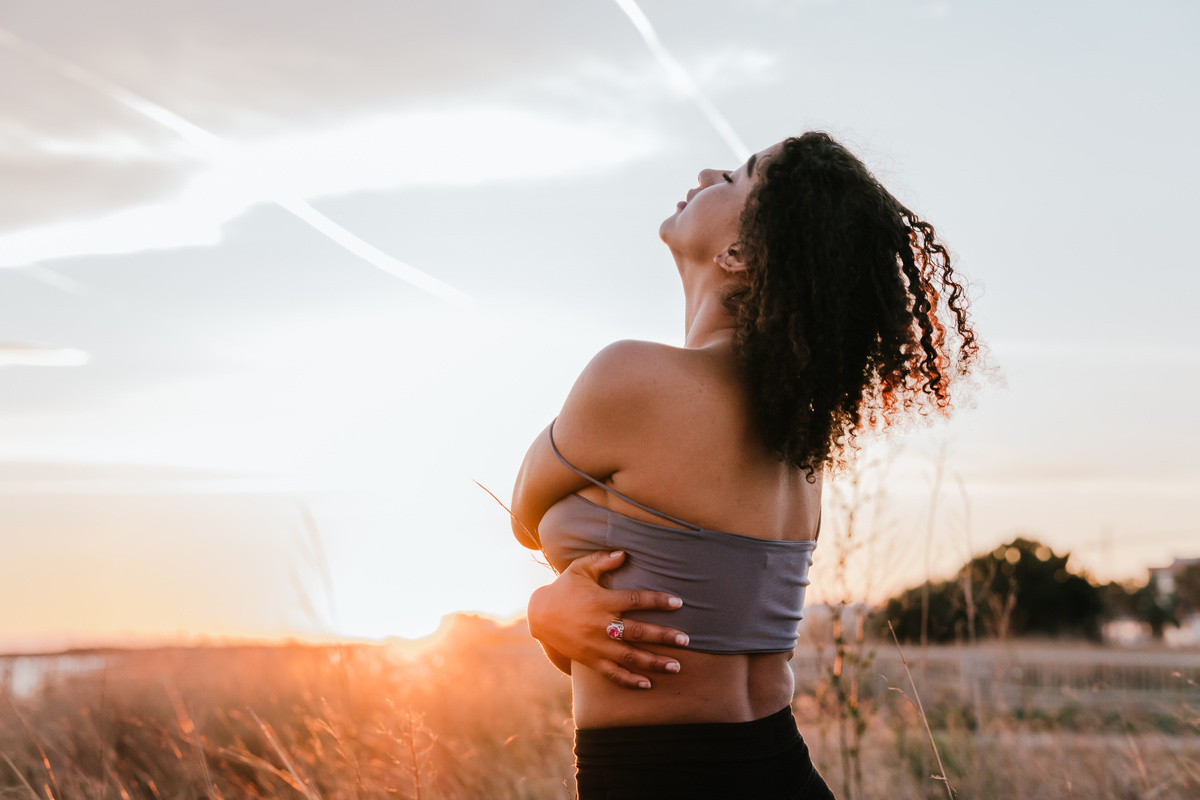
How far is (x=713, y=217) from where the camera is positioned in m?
2.16

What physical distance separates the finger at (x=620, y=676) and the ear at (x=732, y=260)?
3.22 feet

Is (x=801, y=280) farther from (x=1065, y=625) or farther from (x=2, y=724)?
(x=1065, y=625)

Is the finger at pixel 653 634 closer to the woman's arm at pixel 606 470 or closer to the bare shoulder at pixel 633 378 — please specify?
the woman's arm at pixel 606 470

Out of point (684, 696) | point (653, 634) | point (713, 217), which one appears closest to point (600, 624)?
point (653, 634)

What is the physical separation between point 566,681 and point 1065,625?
2711 cm

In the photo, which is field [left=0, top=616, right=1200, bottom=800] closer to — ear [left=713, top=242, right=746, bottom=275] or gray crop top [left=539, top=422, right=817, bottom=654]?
gray crop top [left=539, top=422, right=817, bottom=654]

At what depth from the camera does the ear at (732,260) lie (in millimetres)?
2045

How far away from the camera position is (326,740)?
5.90 metres

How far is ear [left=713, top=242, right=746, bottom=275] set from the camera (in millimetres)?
2045

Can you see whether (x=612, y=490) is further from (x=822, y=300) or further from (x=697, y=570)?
(x=822, y=300)

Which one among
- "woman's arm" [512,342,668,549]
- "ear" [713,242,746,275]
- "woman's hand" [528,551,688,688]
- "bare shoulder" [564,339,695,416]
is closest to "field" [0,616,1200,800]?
"woman's hand" [528,551,688,688]

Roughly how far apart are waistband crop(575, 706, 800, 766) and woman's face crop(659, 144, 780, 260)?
3.73 ft

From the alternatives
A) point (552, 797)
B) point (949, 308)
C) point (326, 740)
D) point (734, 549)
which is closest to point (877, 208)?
point (949, 308)

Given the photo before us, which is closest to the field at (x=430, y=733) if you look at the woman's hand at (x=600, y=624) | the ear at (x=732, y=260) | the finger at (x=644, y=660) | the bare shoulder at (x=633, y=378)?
the woman's hand at (x=600, y=624)
